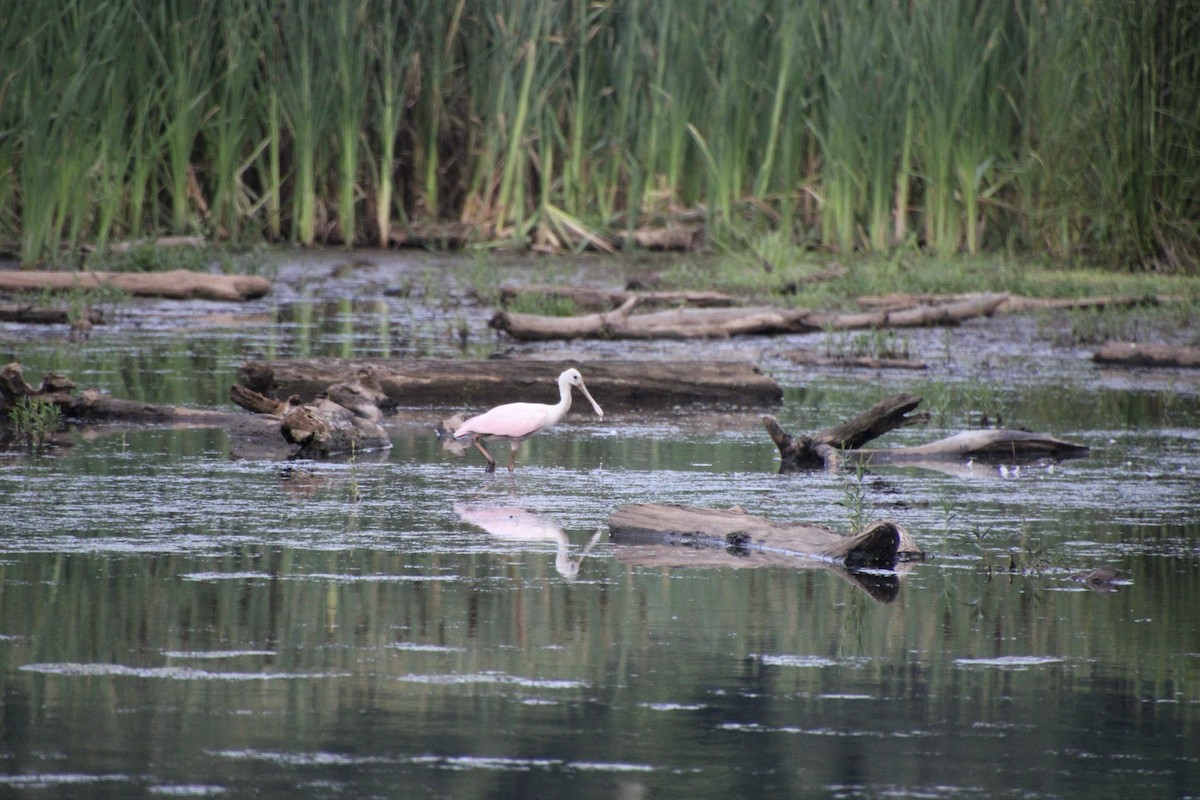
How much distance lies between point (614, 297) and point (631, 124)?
578 centimetres

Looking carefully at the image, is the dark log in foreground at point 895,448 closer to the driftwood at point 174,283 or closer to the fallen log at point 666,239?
the driftwood at point 174,283

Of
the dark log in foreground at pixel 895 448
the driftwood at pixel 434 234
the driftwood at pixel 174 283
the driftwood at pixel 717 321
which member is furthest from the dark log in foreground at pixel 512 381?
the driftwood at pixel 434 234

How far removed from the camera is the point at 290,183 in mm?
21266

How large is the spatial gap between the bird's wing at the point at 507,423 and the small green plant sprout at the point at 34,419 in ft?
6.19

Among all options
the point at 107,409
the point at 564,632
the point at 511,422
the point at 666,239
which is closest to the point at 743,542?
the point at 564,632

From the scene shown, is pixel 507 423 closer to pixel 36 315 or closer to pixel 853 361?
pixel 853 361

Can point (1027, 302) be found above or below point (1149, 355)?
above

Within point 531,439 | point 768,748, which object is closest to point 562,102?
point 531,439

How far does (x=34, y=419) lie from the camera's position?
8844mm

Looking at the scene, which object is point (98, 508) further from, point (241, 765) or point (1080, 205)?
point (1080, 205)

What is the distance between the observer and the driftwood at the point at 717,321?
13055mm

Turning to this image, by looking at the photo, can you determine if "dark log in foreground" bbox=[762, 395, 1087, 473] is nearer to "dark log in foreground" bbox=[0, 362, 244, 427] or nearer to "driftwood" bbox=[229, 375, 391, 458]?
"driftwood" bbox=[229, 375, 391, 458]

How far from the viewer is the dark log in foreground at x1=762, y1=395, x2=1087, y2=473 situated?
8.61 m

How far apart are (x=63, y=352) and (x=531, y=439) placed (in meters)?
4.04
